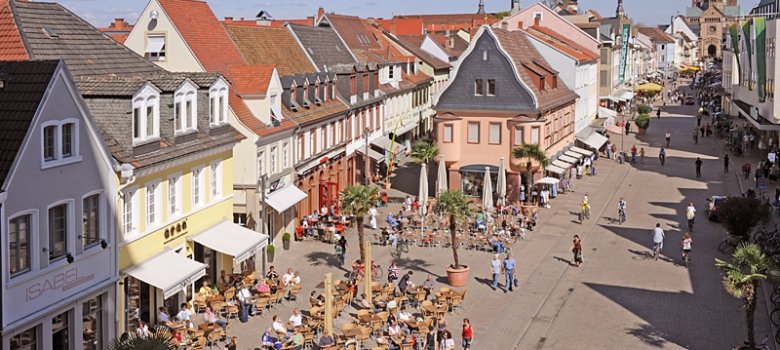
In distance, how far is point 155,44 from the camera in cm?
3859

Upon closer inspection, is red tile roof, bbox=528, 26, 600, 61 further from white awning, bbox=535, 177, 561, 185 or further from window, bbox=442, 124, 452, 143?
white awning, bbox=535, 177, 561, 185

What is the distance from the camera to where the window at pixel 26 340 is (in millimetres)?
19781

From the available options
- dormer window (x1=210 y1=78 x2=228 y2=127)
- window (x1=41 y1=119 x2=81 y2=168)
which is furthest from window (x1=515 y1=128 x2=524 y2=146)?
window (x1=41 y1=119 x2=81 y2=168)

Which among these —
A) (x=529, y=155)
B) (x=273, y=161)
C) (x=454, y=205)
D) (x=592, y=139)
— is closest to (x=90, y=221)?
(x=454, y=205)

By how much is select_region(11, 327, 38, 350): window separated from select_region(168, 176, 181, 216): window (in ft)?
26.0

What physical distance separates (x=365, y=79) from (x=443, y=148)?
7189 mm

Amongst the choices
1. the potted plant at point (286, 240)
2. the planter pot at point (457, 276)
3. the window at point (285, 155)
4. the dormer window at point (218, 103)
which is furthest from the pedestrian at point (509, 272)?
the window at point (285, 155)

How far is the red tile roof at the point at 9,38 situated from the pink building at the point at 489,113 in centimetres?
2875

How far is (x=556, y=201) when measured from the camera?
51.1 meters

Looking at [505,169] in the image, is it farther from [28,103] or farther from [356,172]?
[28,103]

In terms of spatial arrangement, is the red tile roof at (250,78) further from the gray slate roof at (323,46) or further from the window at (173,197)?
the gray slate roof at (323,46)

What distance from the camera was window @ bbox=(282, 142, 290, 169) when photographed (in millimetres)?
40031

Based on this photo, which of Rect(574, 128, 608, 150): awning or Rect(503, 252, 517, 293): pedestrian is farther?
Rect(574, 128, 608, 150): awning

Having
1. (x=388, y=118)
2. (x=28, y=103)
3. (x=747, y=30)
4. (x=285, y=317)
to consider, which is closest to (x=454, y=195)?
(x=285, y=317)
